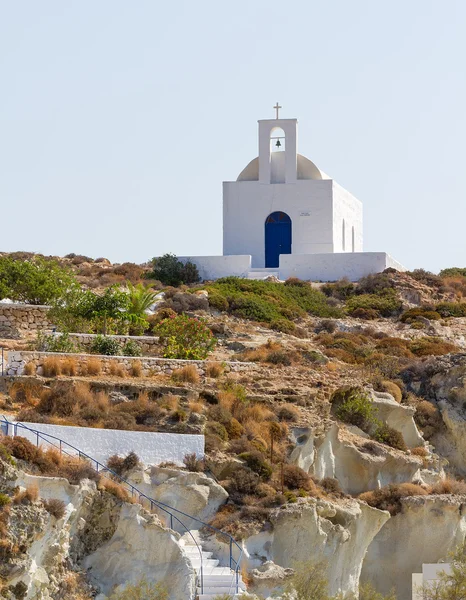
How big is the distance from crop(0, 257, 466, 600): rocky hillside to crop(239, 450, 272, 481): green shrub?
2.2 inches

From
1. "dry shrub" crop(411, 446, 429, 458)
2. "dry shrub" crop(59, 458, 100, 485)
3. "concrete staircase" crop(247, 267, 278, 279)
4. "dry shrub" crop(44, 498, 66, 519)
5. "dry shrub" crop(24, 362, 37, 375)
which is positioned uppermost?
"concrete staircase" crop(247, 267, 278, 279)

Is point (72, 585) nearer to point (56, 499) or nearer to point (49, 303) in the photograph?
point (56, 499)

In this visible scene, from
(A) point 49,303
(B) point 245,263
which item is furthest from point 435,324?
(A) point 49,303

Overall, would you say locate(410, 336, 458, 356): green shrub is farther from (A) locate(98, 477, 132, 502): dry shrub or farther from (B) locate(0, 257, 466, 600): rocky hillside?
(A) locate(98, 477, 132, 502): dry shrub

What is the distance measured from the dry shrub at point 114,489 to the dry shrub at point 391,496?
7337mm

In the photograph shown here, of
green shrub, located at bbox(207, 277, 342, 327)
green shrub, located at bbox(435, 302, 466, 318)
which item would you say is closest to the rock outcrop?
green shrub, located at bbox(207, 277, 342, 327)

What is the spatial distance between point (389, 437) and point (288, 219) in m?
24.5

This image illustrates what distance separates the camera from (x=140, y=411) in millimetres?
33156

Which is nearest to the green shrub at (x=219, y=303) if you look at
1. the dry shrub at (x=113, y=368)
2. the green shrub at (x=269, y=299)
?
the green shrub at (x=269, y=299)

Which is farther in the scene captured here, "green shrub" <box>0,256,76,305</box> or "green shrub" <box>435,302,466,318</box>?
"green shrub" <box>435,302,466,318</box>

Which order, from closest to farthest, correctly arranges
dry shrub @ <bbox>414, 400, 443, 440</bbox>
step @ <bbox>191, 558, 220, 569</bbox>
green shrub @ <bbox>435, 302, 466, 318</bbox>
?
1. step @ <bbox>191, 558, 220, 569</bbox>
2. dry shrub @ <bbox>414, 400, 443, 440</bbox>
3. green shrub @ <bbox>435, 302, 466, 318</bbox>

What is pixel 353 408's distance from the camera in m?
37.6

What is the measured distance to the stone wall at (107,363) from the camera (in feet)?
114

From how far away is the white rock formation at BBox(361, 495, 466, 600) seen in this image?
1303 inches
